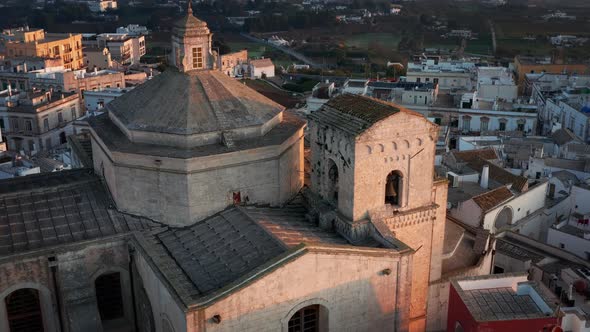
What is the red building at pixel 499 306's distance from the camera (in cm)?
1591

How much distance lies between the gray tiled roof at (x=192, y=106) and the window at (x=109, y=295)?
4.79m

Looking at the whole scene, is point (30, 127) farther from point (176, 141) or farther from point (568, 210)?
point (568, 210)

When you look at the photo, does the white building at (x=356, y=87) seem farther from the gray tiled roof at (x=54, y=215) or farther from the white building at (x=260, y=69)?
the gray tiled roof at (x=54, y=215)

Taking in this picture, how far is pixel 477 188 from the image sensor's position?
33406 mm

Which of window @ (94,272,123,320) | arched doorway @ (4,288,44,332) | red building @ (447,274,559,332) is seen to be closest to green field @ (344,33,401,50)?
window @ (94,272,123,320)

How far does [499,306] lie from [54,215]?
529 inches

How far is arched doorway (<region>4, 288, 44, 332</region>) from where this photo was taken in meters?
19.4

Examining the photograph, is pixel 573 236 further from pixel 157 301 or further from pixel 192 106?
pixel 157 301

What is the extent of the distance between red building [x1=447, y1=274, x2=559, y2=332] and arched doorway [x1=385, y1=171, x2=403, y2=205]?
3.36 meters

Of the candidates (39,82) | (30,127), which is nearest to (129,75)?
(39,82)

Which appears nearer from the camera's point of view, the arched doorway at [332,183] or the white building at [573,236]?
the arched doorway at [332,183]

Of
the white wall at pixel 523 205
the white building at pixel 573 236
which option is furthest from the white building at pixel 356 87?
the white building at pixel 573 236

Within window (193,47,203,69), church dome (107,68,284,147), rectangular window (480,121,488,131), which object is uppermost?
window (193,47,203,69)

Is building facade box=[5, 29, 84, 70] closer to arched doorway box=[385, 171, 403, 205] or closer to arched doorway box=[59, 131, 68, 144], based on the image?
arched doorway box=[59, 131, 68, 144]
